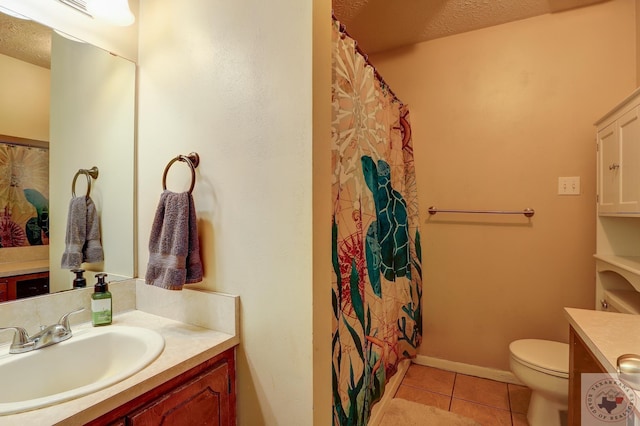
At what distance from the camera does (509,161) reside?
2.00 m

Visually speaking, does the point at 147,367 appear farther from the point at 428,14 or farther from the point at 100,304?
the point at 428,14

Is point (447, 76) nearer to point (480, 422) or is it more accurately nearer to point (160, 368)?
point (480, 422)

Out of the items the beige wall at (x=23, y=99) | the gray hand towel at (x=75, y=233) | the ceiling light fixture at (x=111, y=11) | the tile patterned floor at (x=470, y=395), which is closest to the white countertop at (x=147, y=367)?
the gray hand towel at (x=75, y=233)

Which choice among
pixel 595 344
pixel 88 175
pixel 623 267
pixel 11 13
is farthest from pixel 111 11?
pixel 623 267

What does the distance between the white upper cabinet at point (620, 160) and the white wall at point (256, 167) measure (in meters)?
1.40

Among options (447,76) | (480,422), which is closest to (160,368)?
(480,422)

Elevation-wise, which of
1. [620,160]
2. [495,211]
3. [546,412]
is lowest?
[546,412]

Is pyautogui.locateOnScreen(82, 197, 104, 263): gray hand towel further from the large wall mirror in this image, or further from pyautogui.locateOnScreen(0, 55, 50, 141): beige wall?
pyautogui.locateOnScreen(0, 55, 50, 141): beige wall

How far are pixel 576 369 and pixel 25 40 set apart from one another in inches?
89.9

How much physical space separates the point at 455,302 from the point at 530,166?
3.48ft

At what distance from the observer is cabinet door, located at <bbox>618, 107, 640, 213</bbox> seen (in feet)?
4.22

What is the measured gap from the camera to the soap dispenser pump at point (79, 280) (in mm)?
1110

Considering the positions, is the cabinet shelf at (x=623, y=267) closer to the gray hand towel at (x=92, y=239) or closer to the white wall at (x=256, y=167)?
the white wall at (x=256, y=167)

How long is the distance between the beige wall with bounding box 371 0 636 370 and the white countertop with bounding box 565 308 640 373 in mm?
894
